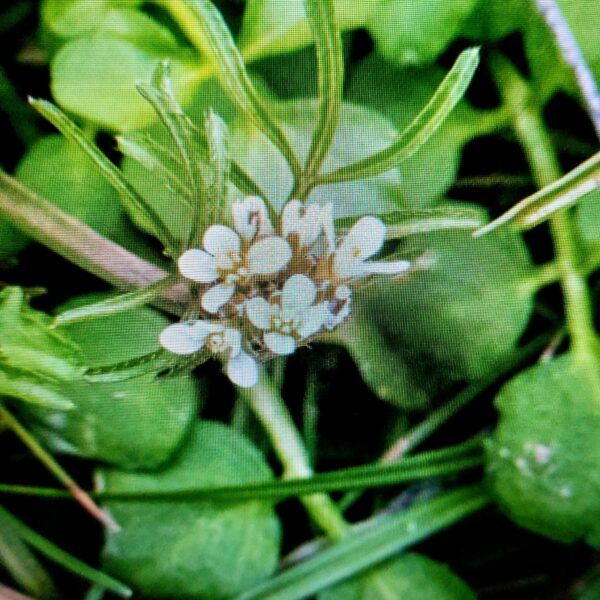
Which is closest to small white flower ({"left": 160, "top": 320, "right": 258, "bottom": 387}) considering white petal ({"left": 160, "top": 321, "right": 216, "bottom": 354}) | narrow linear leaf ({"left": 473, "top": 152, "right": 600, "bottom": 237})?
white petal ({"left": 160, "top": 321, "right": 216, "bottom": 354})

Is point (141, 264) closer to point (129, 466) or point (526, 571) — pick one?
point (129, 466)

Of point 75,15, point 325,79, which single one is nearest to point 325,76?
point 325,79

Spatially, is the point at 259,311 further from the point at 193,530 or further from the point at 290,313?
the point at 193,530

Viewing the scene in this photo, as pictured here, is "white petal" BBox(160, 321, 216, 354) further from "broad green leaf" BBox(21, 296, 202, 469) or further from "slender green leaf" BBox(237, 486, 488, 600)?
"slender green leaf" BBox(237, 486, 488, 600)

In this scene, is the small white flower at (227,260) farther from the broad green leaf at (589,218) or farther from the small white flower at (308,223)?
the broad green leaf at (589,218)

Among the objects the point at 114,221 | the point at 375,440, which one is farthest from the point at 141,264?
the point at 375,440
